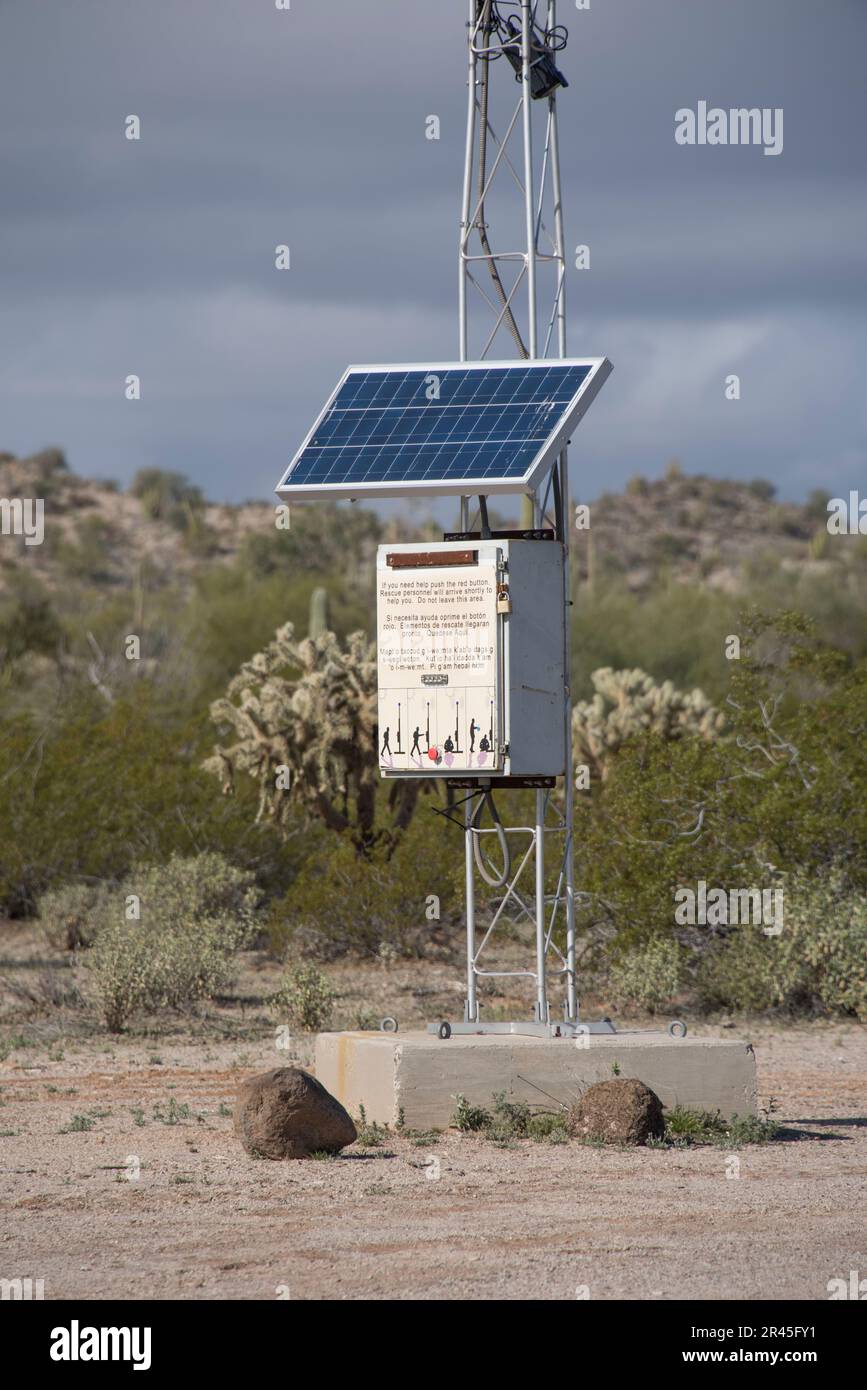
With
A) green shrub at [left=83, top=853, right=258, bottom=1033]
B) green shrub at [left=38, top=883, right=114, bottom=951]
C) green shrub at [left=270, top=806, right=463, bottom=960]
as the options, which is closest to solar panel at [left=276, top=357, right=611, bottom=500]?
green shrub at [left=83, top=853, right=258, bottom=1033]

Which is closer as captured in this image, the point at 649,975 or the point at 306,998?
the point at 306,998

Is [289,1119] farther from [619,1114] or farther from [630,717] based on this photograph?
[630,717]

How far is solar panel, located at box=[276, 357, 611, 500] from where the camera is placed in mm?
9469

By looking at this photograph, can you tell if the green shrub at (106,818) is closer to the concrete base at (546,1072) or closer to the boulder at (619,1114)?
the concrete base at (546,1072)

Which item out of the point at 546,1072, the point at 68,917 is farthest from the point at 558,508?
the point at 68,917

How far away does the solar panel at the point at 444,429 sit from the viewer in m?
9.47

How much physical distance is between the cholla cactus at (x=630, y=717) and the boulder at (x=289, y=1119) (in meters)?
11.9

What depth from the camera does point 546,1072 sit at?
965 centimetres

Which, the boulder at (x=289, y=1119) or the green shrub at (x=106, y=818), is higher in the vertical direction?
the green shrub at (x=106, y=818)

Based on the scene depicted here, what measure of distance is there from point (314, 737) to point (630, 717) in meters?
4.46

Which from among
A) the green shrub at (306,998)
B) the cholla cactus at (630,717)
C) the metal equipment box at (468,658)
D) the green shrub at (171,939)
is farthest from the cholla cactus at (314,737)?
the metal equipment box at (468,658)

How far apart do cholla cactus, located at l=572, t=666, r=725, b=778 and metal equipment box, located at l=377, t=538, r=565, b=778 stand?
1081 cm

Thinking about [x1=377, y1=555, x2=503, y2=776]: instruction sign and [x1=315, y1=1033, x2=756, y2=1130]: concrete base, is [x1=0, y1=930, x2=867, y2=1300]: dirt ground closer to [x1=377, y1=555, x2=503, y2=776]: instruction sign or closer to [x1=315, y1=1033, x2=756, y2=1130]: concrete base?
[x1=315, y1=1033, x2=756, y2=1130]: concrete base
